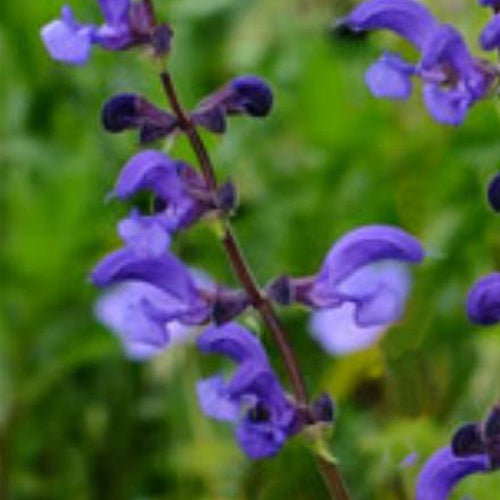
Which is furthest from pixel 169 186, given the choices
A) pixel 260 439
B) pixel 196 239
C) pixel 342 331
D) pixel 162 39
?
pixel 196 239

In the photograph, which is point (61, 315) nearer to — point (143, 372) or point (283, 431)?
point (143, 372)

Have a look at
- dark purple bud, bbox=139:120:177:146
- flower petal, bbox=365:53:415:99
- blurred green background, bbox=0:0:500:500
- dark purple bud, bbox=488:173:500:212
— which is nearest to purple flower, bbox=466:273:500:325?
dark purple bud, bbox=488:173:500:212

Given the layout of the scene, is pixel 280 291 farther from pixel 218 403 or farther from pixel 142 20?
pixel 142 20

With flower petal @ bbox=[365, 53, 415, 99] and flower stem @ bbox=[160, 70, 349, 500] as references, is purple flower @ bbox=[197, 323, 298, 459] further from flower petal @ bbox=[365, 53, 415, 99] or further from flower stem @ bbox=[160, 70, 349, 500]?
flower petal @ bbox=[365, 53, 415, 99]

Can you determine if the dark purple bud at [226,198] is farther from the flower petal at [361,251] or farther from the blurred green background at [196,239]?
the blurred green background at [196,239]

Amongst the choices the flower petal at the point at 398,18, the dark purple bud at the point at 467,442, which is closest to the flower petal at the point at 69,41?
the flower petal at the point at 398,18

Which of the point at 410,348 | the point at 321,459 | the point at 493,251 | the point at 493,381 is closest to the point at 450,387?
the point at 493,381
